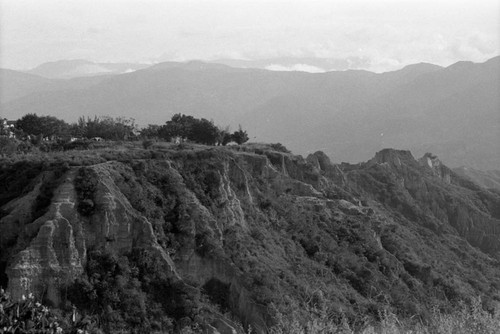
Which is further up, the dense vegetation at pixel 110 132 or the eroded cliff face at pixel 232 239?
the dense vegetation at pixel 110 132

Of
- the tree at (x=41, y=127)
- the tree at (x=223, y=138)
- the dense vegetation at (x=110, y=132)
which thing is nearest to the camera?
the dense vegetation at (x=110, y=132)

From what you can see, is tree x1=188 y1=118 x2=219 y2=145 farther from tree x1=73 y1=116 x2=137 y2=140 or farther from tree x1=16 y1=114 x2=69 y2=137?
tree x1=16 y1=114 x2=69 y2=137

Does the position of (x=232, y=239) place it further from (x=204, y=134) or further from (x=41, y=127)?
(x=41, y=127)

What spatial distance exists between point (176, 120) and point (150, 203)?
111 feet

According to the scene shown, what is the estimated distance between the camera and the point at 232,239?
4819 cm

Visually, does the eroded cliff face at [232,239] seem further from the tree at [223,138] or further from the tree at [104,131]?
the tree at [104,131]

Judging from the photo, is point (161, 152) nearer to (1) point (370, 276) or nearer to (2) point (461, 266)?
(1) point (370, 276)

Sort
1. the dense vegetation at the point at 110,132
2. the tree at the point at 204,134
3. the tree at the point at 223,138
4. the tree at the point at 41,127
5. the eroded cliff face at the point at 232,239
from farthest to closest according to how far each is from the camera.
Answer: the tree at the point at 223,138
the tree at the point at 204,134
the tree at the point at 41,127
the dense vegetation at the point at 110,132
the eroded cliff face at the point at 232,239

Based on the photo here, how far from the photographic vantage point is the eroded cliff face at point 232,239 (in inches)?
1597

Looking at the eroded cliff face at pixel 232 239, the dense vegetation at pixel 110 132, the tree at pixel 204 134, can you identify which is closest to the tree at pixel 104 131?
the dense vegetation at pixel 110 132

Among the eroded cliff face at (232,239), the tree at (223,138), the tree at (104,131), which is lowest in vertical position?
the eroded cliff face at (232,239)

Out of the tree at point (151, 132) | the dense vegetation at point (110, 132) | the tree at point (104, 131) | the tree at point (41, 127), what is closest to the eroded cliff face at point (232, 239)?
the dense vegetation at point (110, 132)

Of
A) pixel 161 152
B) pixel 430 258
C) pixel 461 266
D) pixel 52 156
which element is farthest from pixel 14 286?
pixel 461 266

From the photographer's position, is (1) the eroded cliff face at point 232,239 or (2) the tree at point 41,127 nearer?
(1) the eroded cliff face at point 232,239
